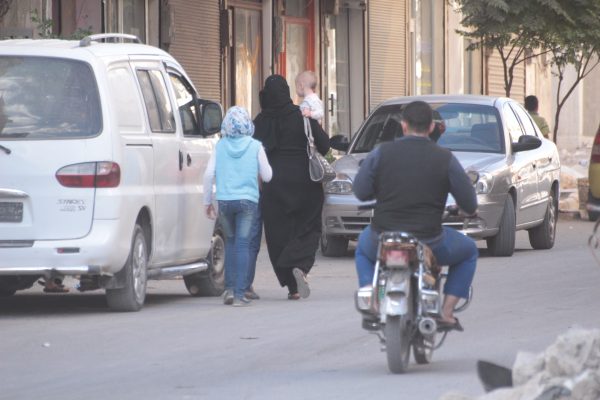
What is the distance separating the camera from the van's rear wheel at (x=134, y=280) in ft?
39.3

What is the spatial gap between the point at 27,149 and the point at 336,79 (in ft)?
59.9

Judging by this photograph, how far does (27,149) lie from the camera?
11594 mm

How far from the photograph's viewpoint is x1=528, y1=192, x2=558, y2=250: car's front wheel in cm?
1916

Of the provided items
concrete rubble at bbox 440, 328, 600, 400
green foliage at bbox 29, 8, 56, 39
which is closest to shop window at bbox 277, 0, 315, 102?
green foliage at bbox 29, 8, 56, 39

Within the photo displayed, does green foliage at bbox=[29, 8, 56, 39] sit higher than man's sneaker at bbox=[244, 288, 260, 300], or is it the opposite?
green foliage at bbox=[29, 8, 56, 39]

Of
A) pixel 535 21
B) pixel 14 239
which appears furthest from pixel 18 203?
pixel 535 21

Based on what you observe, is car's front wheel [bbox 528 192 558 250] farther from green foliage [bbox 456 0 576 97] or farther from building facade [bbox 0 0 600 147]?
green foliage [bbox 456 0 576 97]

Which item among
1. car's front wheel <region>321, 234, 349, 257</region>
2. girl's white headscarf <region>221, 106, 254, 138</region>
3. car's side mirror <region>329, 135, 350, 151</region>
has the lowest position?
car's front wheel <region>321, 234, 349, 257</region>

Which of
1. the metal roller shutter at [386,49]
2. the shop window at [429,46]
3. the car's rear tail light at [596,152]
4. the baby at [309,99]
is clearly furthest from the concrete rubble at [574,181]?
the baby at [309,99]

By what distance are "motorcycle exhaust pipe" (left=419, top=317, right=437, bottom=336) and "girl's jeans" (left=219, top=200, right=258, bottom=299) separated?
4.30 meters

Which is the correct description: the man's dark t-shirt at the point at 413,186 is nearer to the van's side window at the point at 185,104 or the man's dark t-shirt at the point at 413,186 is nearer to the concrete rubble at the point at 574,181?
the van's side window at the point at 185,104

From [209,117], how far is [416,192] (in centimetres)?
480

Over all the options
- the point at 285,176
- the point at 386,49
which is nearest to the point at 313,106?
the point at 285,176

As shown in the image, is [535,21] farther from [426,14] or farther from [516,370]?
[516,370]
